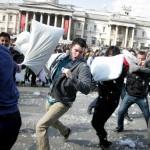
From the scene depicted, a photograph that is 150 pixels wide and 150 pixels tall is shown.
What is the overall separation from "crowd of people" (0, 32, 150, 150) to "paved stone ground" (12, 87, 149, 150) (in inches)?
10.3

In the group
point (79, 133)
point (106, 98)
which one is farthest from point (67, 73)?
point (79, 133)

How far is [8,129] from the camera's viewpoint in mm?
4098

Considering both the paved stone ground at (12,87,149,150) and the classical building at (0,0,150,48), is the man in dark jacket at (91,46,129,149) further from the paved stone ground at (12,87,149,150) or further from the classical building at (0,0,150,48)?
the classical building at (0,0,150,48)

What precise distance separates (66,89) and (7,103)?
2.52 metres

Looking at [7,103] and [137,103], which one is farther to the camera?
[137,103]

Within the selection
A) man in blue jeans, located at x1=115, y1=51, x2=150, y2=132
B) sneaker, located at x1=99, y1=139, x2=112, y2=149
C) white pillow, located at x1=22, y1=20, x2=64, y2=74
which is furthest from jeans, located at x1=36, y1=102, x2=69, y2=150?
man in blue jeans, located at x1=115, y1=51, x2=150, y2=132

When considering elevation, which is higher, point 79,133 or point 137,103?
point 137,103

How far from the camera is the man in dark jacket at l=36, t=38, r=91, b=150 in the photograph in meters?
6.18

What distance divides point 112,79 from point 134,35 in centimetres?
10106

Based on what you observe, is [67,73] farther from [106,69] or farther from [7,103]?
[7,103]

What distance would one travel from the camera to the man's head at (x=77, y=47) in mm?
6332

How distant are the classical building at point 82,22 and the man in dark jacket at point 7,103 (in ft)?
312

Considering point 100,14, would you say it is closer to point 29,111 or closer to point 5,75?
point 29,111

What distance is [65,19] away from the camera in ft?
333
